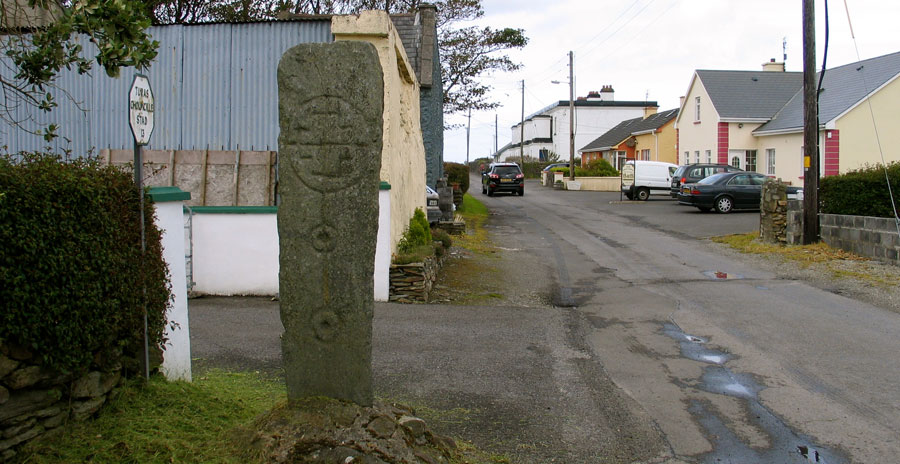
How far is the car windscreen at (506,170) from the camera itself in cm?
3962

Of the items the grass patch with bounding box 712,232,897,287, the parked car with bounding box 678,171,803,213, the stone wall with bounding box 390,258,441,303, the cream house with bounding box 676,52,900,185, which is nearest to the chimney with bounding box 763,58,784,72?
the cream house with bounding box 676,52,900,185

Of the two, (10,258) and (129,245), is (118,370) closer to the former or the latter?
(129,245)

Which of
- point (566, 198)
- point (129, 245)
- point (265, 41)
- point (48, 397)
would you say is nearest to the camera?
point (48, 397)

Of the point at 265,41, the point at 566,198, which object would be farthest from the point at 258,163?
the point at 566,198

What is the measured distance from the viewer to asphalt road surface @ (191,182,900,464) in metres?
5.17

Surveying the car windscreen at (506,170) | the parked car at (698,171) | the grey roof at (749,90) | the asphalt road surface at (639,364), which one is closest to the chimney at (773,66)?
the grey roof at (749,90)

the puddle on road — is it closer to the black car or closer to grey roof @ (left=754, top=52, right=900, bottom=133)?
grey roof @ (left=754, top=52, right=900, bottom=133)

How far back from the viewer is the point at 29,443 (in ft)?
12.6

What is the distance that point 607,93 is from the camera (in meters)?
74.7

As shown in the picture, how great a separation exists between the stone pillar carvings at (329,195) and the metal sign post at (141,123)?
96cm

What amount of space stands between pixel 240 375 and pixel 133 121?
2.34m

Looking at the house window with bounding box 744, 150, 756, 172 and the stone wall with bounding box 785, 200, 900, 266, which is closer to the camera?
the stone wall with bounding box 785, 200, 900, 266

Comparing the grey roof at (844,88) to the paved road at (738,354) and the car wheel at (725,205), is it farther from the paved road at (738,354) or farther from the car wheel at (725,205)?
the paved road at (738,354)

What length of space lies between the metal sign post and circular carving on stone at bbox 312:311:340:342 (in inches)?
44.3
